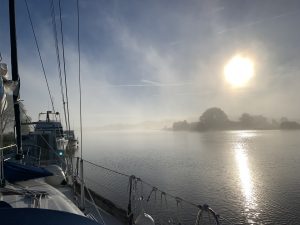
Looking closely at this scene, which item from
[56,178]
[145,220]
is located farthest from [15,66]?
[145,220]

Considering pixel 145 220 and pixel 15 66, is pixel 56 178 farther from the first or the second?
pixel 145 220

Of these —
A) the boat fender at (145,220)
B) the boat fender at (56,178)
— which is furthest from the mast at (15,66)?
the boat fender at (145,220)

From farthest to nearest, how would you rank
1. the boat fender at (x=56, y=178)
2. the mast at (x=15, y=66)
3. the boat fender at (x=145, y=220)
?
the boat fender at (x=56, y=178), the mast at (x=15, y=66), the boat fender at (x=145, y=220)

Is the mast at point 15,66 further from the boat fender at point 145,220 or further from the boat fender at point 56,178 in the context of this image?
the boat fender at point 145,220

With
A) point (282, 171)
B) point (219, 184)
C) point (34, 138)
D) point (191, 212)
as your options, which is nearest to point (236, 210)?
point (191, 212)

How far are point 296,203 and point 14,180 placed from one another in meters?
29.2

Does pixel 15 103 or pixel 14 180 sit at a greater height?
pixel 15 103

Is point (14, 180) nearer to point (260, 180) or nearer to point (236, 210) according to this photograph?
point (236, 210)

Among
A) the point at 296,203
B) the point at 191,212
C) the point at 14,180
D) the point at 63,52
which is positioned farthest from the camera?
the point at 296,203

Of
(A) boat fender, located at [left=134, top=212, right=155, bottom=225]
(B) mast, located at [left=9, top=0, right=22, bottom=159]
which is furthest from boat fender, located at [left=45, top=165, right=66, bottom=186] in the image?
(A) boat fender, located at [left=134, top=212, right=155, bottom=225]

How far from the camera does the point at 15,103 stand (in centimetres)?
1273

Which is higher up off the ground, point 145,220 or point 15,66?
point 15,66

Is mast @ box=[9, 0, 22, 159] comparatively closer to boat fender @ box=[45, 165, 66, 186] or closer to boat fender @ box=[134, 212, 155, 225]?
boat fender @ box=[45, 165, 66, 186]

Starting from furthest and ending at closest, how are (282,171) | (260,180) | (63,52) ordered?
1. (282,171)
2. (260,180)
3. (63,52)
